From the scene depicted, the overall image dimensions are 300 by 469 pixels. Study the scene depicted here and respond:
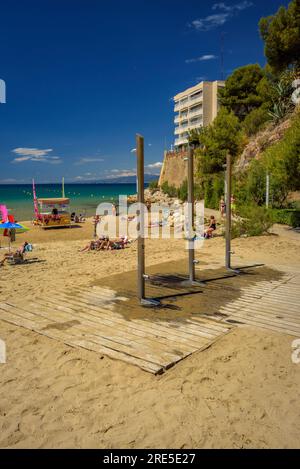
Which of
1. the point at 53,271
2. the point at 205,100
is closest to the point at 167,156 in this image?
the point at 205,100

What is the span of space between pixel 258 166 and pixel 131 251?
13.1 metres

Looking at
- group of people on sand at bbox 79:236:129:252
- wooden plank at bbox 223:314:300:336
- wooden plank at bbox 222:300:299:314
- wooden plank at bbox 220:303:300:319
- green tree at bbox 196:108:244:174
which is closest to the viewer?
wooden plank at bbox 223:314:300:336

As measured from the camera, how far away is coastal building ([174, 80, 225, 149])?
66688 mm

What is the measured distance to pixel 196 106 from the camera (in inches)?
2739

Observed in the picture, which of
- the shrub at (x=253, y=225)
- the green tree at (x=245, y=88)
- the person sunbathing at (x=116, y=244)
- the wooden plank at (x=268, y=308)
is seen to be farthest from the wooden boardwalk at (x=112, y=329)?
the green tree at (x=245, y=88)

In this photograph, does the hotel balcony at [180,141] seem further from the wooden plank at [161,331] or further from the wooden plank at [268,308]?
the wooden plank at [161,331]

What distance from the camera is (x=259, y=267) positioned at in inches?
358

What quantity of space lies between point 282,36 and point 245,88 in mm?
Result: 20446

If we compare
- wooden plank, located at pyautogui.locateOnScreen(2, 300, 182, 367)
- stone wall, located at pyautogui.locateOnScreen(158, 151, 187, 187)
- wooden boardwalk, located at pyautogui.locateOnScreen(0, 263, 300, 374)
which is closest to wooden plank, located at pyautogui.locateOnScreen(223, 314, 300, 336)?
wooden boardwalk, located at pyautogui.locateOnScreen(0, 263, 300, 374)

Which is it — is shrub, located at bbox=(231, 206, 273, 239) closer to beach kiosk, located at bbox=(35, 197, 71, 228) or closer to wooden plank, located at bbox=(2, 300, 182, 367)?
wooden plank, located at bbox=(2, 300, 182, 367)

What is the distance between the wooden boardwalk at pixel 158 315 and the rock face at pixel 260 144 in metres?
26.2

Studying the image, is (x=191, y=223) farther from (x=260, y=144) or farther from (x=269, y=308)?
(x=260, y=144)

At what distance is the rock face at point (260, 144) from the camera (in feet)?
105

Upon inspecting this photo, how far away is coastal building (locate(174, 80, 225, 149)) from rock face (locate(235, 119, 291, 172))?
31.4 metres
